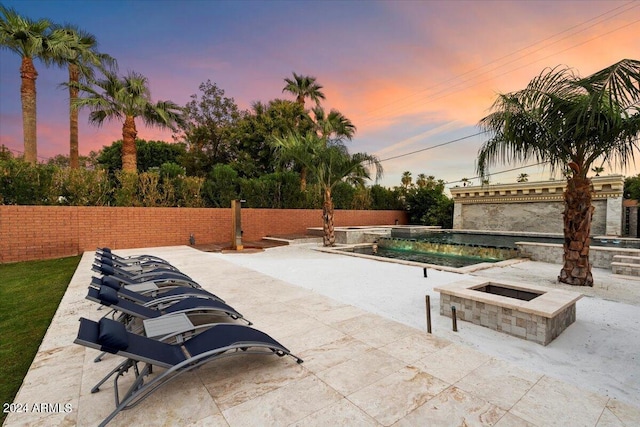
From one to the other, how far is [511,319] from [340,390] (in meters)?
2.60

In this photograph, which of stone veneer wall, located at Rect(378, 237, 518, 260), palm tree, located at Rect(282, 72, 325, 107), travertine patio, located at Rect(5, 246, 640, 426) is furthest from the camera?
palm tree, located at Rect(282, 72, 325, 107)

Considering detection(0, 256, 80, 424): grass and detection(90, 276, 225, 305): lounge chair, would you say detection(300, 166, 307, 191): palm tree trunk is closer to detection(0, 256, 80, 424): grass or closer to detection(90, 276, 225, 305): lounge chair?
detection(0, 256, 80, 424): grass

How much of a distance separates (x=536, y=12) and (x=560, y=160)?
25.1ft

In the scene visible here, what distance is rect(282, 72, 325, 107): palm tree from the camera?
23625mm

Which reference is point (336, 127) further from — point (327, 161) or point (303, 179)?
point (303, 179)

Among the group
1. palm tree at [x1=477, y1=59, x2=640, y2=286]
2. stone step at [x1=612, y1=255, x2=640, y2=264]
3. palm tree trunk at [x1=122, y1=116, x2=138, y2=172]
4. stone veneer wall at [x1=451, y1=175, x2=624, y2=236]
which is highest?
palm tree trunk at [x1=122, y1=116, x2=138, y2=172]

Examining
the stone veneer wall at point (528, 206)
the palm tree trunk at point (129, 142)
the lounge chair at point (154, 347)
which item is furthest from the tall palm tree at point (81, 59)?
the stone veneer wall at point (528, 206)

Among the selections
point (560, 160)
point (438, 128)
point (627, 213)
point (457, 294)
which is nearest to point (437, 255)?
point (560, 160)

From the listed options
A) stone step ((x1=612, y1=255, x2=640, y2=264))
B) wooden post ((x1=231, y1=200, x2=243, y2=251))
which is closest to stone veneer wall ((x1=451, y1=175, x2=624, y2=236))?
stone step ((x1=612, y1=255, x2=640, y2=264))

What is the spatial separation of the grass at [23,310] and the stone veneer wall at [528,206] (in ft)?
69.3

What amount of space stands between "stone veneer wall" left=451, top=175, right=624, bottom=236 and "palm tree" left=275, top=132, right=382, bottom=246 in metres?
11.4

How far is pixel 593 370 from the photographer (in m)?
2.90

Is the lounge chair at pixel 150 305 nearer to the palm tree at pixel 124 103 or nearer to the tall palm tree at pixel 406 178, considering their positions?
the palm tree at pixel 124 103

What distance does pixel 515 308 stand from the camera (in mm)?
3629
